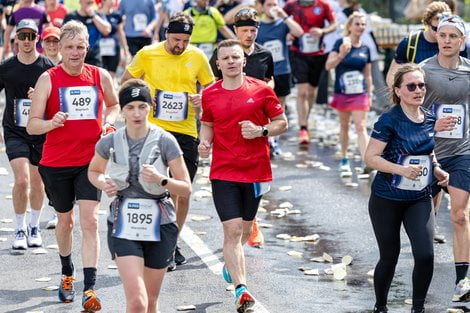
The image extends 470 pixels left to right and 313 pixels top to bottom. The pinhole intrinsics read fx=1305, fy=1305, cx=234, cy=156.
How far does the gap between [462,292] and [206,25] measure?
8921 mm

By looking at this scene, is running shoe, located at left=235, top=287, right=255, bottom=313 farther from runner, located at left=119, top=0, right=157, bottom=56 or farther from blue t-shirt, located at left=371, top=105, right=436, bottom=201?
runner, located at left=119, top=0, right=157, bottom=56

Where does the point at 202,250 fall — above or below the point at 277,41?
below

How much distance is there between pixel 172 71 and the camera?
10.7 m

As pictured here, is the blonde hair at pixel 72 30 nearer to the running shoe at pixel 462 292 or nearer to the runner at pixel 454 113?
the runner at pixel 454 113

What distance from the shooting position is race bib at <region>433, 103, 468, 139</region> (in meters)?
10.0

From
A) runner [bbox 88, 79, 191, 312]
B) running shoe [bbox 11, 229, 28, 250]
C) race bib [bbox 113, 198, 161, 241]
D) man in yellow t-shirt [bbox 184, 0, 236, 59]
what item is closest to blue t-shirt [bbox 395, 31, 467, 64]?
running shoe [bbox 11, 229, 28, 250]

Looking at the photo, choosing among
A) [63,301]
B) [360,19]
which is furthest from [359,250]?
[360,19]

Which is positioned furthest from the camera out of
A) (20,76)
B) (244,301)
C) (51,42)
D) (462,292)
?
(51,42)

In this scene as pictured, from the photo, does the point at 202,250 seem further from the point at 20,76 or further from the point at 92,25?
the point at 92,25

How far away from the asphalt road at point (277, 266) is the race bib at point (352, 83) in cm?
126

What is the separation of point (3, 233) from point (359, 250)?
332cm

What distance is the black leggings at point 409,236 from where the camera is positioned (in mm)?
8844

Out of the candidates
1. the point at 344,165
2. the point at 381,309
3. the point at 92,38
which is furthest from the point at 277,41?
the point at 381,309

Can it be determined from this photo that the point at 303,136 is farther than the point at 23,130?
Yes
